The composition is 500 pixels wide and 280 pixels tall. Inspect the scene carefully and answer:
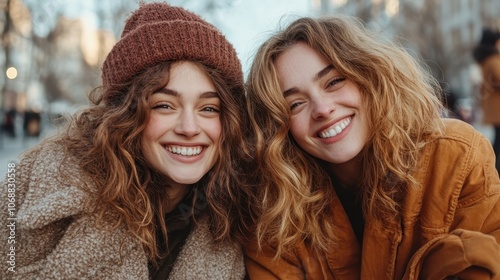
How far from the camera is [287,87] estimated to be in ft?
8.95

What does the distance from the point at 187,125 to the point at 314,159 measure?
87 cm

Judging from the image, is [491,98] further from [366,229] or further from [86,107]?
[86,107]

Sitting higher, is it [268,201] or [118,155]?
[118,155]

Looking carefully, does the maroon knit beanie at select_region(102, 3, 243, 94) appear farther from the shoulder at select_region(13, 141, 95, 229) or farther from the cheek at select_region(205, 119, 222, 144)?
the shoulder at select_region(13, 141, 95, 229)

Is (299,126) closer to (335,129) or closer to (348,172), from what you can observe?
(335,129)

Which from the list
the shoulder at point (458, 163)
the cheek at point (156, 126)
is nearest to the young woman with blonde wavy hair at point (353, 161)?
the shoulder at point (458, 163)

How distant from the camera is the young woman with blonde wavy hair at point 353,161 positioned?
2.54 m

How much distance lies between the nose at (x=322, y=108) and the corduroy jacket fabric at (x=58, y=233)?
1206 mm

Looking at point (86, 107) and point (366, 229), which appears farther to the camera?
A: point (86, 107)

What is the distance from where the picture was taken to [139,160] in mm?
2789

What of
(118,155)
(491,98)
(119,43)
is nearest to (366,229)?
(118,155)

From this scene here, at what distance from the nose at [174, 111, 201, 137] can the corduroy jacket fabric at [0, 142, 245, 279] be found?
1.89 ft

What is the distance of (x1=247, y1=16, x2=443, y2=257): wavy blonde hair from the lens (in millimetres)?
2678

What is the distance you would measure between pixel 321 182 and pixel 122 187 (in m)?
1.19
